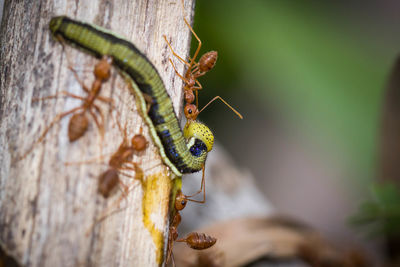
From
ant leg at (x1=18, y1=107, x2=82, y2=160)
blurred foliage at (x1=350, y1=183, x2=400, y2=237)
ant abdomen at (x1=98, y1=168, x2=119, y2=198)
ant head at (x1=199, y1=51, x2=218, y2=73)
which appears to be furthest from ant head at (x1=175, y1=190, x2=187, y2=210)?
blurred foliage at (x1=350, y1=183, x2=400, y2=237)

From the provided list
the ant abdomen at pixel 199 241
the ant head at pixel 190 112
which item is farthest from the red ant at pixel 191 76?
the ant abdomen at pixel 199 241

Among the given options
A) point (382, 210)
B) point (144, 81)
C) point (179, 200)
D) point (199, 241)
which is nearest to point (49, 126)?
point (144, 81)

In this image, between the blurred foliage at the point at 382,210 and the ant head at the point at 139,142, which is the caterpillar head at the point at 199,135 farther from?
the blurred foliage at the point at 382,210

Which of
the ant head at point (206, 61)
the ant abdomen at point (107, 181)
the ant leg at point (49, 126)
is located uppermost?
the ant head at point (206, 61)

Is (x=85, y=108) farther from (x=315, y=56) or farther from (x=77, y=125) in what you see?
(x=315, y=56)

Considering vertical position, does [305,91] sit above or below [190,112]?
above

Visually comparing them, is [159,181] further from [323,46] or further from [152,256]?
[323,46]
